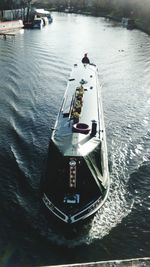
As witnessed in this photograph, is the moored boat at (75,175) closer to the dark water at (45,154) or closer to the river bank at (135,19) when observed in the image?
the dark water at (45,154)

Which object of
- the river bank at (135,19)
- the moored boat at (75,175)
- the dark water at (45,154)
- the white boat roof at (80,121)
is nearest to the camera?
the dark water at (45,154)

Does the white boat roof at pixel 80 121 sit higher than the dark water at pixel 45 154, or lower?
higher

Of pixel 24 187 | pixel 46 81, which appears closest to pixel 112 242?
pixel 24 187

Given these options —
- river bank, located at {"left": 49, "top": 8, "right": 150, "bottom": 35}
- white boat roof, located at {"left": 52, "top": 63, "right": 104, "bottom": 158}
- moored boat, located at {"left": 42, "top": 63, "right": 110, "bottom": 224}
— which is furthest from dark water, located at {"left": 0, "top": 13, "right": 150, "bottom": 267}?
river bank, located at {"left": 49, "top": 8, "right": 150, "bottom": 35}

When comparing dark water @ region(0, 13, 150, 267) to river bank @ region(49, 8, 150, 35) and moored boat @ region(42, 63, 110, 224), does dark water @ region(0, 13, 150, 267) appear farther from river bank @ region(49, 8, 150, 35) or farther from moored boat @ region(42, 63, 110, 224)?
river bank @ region(49, 8, 150, 35)

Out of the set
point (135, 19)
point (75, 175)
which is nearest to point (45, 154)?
point (75, 175)

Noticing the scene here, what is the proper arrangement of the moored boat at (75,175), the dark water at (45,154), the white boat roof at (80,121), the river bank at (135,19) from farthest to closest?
the river bank at (135,19)
the white boat roof at (80,121)
the moored boat at (75,175)
the dark water at (45,154)

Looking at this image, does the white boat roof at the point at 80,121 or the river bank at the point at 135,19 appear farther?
the river bank at the point at 135,19

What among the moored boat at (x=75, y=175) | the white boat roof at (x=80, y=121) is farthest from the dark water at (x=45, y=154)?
the white boat roof at (x=80, y=121)

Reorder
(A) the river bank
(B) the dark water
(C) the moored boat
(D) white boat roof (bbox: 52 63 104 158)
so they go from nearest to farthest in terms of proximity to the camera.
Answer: (B) the dark water < (C) the moored boat < (D) white boat roof (bbox: 52 63 104 158) < (A) the river bank
